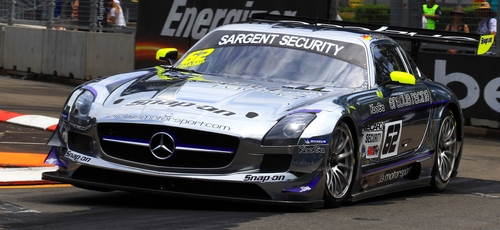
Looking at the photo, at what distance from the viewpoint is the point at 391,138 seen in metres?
8.04

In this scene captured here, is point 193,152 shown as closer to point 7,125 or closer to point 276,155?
point 276,155

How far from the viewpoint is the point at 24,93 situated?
1891 cm

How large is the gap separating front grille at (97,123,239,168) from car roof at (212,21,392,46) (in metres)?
2.22

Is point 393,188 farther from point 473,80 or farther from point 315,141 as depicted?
point 473,80

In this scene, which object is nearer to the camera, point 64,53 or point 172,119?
point 172,119

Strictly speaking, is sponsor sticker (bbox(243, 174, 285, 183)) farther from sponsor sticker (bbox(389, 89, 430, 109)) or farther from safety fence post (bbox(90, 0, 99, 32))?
safety fence post (bbox(90, 0, 99, 32))

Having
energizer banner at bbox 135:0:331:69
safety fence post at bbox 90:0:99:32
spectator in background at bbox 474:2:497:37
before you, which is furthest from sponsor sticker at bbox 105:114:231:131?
safety fence post at bbox 90:0:99:32

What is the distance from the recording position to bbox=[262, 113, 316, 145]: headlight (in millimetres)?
6684

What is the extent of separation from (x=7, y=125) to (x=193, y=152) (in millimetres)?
6658

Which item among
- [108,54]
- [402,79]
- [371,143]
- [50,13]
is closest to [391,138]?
[371,143]

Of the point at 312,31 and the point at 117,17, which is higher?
the point at 312,31

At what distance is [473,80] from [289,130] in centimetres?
958

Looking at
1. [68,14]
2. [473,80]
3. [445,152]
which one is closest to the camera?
[445,152]

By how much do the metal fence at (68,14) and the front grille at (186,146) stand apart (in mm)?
14700
